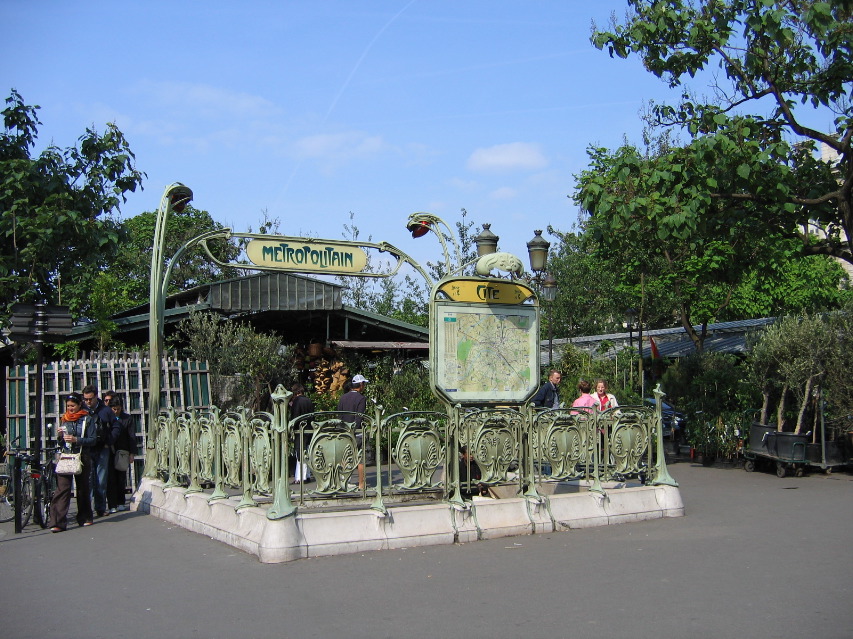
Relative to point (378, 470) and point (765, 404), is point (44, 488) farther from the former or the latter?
point (765, 404)

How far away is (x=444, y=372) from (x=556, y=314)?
113 feet

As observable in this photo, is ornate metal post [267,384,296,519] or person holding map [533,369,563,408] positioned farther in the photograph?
person holding map [533,369,563,408]

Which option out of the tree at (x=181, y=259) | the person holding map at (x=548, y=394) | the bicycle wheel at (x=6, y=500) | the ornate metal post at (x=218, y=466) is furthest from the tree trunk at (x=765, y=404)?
the tree at (x=181, y=259)

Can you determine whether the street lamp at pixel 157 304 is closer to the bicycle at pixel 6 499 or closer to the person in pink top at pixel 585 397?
the bicycle at pixel 6 499

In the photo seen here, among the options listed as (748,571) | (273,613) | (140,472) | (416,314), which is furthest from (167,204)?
(416,314)

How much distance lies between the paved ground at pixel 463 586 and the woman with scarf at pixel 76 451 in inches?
14.1

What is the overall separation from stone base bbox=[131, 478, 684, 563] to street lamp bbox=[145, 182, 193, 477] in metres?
1.23

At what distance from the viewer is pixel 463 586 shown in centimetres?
736

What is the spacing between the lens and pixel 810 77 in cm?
1551

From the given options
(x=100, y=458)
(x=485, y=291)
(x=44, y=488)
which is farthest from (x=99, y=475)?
(x=485, y=291)

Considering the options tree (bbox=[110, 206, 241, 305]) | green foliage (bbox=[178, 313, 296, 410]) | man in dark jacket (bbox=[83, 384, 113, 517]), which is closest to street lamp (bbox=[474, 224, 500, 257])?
man in dark jacket (bbox=[83, 384, 113, 517])

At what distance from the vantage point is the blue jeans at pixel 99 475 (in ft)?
38.9

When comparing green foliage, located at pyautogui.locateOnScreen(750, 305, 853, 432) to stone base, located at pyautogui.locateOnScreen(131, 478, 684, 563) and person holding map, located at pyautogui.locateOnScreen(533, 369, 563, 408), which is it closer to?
person holding map, located at pyautogui.locateOnScreen(533, 369, 563, 408)

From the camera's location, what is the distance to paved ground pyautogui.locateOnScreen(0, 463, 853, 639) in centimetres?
616
